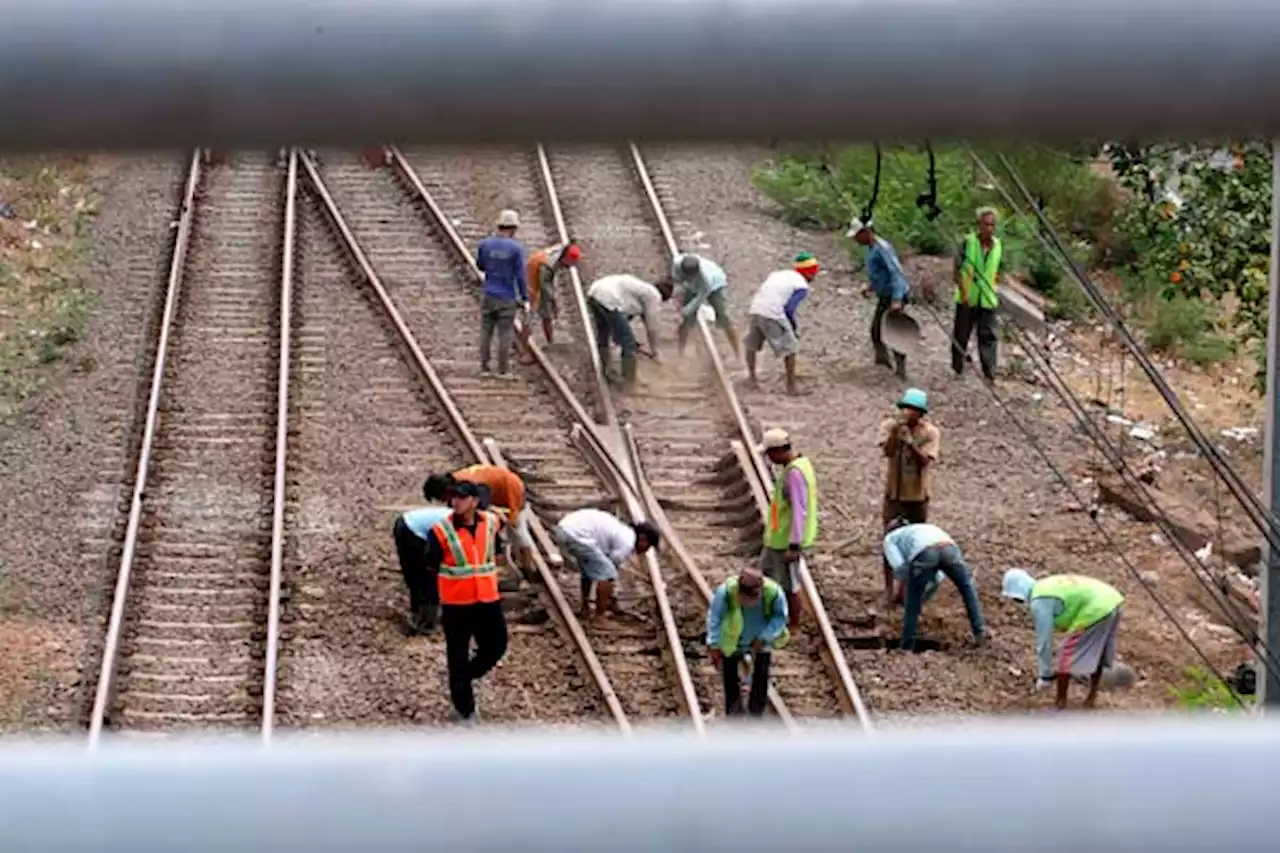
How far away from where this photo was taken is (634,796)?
85cm

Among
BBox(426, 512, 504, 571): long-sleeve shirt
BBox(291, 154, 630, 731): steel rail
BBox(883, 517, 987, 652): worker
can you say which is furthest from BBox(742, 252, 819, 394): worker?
BBox(426, 512, 504, 571): long-sleeve shirt

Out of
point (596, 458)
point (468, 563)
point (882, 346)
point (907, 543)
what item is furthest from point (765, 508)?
point (468, 563)

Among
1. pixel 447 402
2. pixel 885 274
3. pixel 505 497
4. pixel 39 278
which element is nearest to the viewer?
pixel 505 497

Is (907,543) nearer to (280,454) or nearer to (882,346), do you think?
(280,454)

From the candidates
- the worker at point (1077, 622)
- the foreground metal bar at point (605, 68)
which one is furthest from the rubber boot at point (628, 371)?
the foreground metal bar at point (605, 68)

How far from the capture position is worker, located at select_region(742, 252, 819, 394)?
1511 cm

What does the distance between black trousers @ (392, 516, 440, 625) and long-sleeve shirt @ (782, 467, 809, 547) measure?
1599 mm

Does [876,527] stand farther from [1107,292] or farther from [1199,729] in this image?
[1199,729]

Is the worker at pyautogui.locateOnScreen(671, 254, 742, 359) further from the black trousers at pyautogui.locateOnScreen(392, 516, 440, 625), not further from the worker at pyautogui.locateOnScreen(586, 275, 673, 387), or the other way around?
the black trousers at pyautogui.locateOnScreen(392, 516, 440, 625)

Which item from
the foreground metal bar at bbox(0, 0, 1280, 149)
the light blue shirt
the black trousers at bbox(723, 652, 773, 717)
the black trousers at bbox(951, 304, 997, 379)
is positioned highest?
Answer: the foreground metal bar at bbox(0, 0, 1280, 149)

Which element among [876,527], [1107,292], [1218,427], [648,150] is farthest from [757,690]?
[648,150]

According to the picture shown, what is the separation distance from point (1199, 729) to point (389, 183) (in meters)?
19.2

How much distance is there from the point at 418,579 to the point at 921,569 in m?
2.24

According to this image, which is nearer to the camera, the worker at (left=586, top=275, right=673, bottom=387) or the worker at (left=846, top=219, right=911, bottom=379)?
the worker at (left=586, top=275, right=673, bottom=387)
